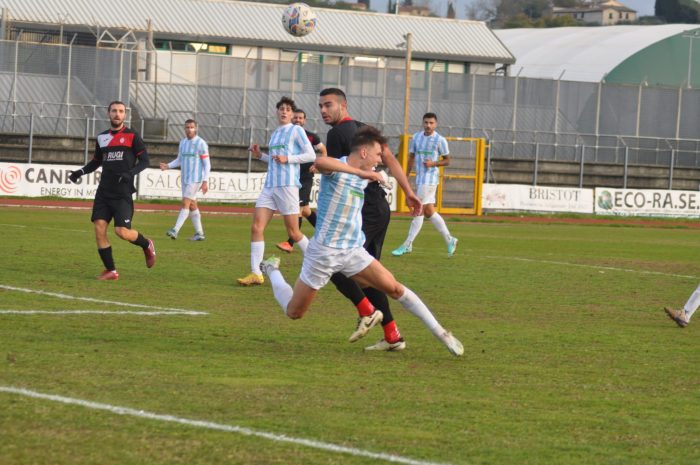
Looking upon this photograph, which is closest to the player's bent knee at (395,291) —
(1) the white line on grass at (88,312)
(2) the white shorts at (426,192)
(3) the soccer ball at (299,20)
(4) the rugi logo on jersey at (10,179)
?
(1) the white line on grass at (88,312)

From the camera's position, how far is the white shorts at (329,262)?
31.2ft

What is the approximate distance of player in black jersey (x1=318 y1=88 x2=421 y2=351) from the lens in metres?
10.1

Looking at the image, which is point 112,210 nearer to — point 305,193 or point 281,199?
point 281,199

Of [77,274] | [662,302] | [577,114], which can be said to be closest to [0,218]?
[77,274]

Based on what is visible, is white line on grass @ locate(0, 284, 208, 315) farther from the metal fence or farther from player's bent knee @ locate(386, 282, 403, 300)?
the metal fence

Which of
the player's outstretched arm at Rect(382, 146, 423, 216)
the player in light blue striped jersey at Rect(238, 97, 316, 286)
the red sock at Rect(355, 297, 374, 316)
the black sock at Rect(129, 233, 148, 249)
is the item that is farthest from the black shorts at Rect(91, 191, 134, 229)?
the player's outstretched arm at Rect(382, 146, 423, 216)

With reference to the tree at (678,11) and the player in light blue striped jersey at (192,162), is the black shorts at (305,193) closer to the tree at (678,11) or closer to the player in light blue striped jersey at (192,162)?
the player in light blue striped jersey at (192,162)

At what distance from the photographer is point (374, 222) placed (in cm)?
1124

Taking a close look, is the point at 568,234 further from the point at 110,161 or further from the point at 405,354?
the point at 405,354

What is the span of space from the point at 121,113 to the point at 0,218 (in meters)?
12.2

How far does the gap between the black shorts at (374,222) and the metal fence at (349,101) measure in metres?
28.1

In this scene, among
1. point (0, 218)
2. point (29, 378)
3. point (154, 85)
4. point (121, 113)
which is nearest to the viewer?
point (29, 378)

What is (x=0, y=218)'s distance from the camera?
26.2 metres

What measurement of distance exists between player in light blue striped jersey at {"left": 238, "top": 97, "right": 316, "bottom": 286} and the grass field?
1.64ft
